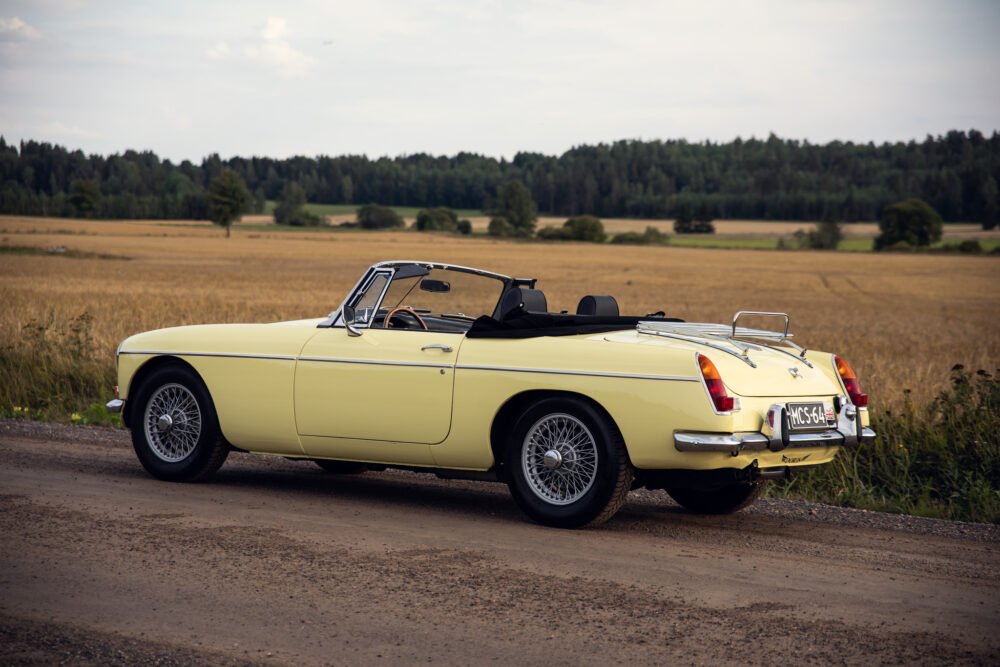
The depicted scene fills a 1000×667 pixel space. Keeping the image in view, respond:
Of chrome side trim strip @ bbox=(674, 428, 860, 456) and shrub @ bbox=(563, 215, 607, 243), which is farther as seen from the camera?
shrub @ bbox=(563, 215, 607, 243)

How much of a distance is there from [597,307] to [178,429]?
2.90 m

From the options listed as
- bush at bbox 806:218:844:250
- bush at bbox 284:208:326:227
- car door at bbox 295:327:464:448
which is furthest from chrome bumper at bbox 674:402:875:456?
bush at bbox 284:208:326:227

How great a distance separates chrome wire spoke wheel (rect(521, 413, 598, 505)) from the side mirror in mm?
1431

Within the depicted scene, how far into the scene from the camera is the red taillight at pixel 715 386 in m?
6.38

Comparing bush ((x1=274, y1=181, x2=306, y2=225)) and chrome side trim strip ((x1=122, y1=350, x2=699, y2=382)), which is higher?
bush ((x1=274, y1=181, x2=306, y2=225))

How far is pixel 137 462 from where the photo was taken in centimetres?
903

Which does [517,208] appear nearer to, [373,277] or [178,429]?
[178,429]

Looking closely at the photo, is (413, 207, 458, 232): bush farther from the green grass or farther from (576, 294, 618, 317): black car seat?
(576, 294, 618, 317): black car seat

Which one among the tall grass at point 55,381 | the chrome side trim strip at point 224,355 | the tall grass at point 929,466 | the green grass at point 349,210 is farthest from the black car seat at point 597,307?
the green grass at point 349,210

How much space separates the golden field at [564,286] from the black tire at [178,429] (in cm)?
610

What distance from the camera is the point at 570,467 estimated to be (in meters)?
6.79

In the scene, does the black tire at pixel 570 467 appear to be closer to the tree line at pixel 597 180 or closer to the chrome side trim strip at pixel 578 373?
the chrome side trim strip at pixel 578 373

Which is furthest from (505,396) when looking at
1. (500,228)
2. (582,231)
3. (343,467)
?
(500,228)

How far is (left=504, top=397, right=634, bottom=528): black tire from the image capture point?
261 inches
